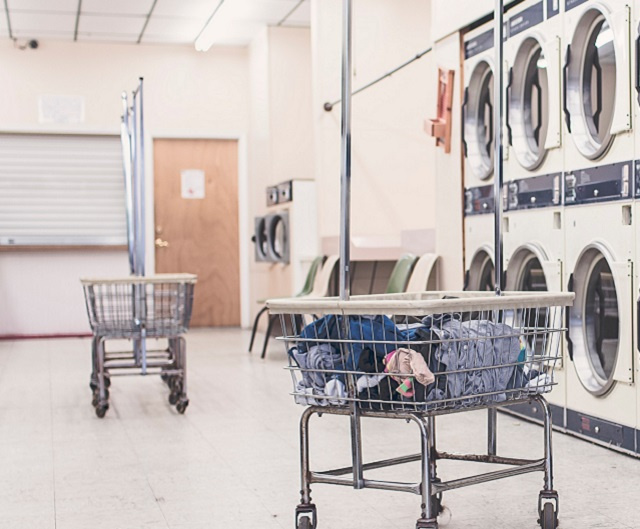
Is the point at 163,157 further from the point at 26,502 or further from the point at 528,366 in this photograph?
the point at 528,366

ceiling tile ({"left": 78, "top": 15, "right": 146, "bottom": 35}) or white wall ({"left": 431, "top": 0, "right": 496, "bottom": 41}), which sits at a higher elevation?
ceiling tile ({"left": 78, "top": 15, "right": 146, "bottom": 35})

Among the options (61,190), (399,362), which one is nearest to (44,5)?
(61,190)

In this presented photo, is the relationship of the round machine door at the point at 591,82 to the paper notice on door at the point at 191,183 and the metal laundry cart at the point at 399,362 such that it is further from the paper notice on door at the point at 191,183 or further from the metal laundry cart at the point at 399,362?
the paper notice on door at the point at 191,183

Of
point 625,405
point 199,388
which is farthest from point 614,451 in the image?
Result: point 199,388

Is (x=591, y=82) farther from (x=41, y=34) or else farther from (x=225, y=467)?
(x=41, y=34)

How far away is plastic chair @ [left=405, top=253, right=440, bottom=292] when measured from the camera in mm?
5457

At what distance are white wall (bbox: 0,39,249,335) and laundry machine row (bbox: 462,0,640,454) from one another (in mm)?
5366

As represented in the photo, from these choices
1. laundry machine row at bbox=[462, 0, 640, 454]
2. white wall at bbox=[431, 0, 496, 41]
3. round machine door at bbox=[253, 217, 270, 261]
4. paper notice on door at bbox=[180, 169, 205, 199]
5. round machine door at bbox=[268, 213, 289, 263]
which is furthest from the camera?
paper notice on door at bbox=[180, 169, 205, 199]

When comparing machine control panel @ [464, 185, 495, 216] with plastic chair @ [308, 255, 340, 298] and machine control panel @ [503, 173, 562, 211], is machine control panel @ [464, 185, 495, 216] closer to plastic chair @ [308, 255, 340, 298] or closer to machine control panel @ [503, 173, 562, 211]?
machine control panel @ [503, 173, 562, 211]

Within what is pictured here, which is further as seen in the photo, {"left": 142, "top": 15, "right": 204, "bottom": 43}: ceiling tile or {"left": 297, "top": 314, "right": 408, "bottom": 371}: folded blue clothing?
{"left": 142, "top": 15, "right": 204, "bottom": 43}: ceiling tile

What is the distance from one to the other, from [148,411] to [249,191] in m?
5.15

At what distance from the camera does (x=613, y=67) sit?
3.97m

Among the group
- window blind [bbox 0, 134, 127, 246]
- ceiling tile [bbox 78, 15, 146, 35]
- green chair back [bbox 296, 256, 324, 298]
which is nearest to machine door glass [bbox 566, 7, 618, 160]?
green chair back [bbox 296, 256, 324, 298]

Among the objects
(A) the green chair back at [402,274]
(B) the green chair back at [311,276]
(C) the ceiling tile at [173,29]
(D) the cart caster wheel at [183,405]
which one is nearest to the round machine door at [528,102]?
(A) the green chair back at [402,274]
